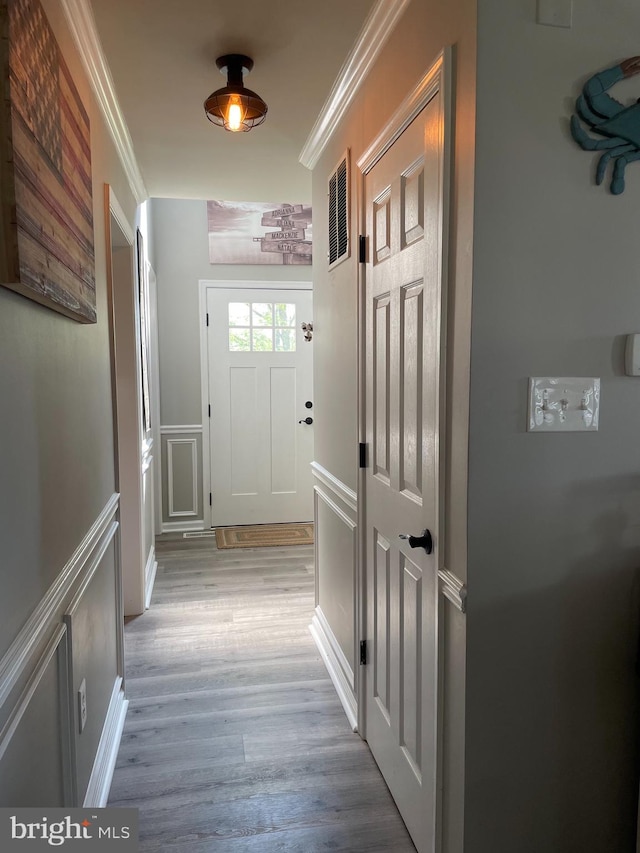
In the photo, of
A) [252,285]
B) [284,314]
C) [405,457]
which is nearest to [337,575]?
[405,457]

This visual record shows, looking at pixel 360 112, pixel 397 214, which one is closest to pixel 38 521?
pixel 397 214

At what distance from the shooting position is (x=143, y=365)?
367cm

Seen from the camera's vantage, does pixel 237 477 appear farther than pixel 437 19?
Yes

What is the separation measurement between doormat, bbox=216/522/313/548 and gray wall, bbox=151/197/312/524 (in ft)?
1.71

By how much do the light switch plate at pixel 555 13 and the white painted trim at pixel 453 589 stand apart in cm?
119

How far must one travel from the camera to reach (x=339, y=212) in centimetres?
237

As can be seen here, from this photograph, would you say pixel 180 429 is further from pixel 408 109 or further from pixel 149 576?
pixel 408 109

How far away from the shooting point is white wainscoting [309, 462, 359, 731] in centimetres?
229

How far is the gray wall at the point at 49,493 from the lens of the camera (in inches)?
42.4

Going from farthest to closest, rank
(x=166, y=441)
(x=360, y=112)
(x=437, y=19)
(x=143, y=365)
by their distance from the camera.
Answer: (x=166, y=441) < (x=143, y=365) < (x=360, y=112) < (x=437, y=19)

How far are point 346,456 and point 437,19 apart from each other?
4.84 ft

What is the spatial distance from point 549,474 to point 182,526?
4.14 meters

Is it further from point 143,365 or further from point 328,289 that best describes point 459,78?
point 143,365

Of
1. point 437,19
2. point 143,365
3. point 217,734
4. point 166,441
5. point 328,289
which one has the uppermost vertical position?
point 437,19
